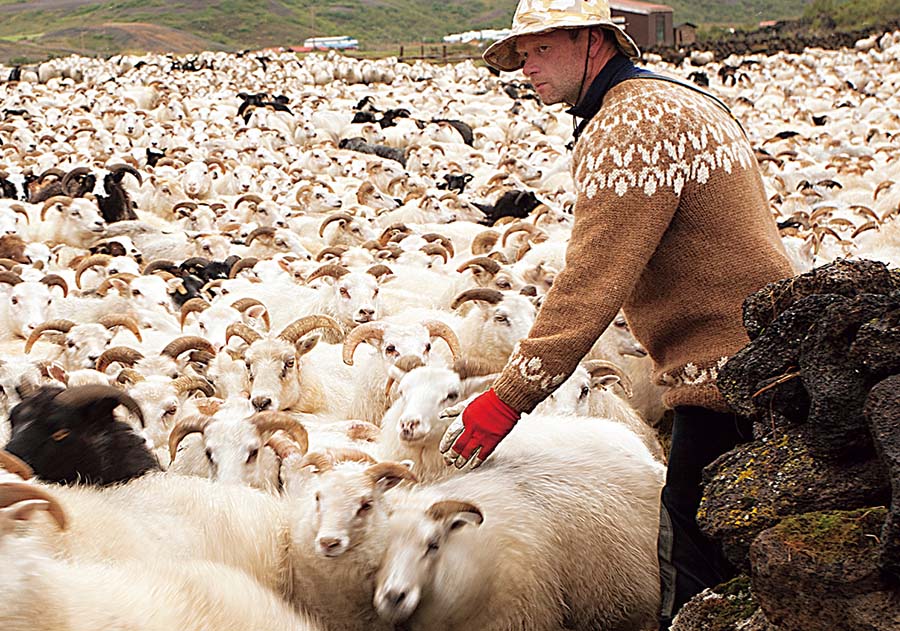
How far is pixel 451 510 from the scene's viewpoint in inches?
136

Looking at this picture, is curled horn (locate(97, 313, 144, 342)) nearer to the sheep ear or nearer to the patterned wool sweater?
the sheep ear

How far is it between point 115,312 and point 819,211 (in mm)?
A: 7481

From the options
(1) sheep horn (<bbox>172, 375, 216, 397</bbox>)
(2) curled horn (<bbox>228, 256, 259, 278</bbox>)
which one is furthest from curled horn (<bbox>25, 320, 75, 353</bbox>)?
(2) curled horn (<bbox>228, 256, 259, 278</bbox>)

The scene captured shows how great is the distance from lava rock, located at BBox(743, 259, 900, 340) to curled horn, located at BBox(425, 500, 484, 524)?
1209 mm

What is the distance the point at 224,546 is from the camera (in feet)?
12.2

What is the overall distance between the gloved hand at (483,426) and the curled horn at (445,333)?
2.62m

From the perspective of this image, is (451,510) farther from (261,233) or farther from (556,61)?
(261,233)

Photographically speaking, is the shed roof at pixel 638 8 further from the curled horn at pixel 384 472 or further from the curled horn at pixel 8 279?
the curled horn at pixel 384 472

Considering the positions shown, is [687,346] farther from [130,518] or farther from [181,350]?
[181,350]

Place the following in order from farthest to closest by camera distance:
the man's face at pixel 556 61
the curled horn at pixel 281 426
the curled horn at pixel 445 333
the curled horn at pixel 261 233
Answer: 1. the curled horn at pixel 261 233
2. the curled horn at pixel 445 333
3. the curled horn at pixel 281 426
4. the man's face at pixel 556 61

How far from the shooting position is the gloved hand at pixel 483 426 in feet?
A: 10.1

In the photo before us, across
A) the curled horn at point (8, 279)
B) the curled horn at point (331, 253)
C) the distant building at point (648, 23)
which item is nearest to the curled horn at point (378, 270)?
the curled horn at point (331, 253)

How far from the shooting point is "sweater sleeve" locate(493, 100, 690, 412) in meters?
2.98

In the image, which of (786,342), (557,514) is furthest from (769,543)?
(557,514)
